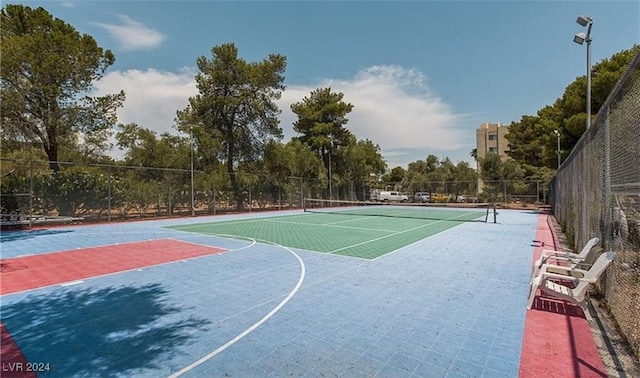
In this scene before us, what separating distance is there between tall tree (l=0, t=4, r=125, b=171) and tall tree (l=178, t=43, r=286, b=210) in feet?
30.5

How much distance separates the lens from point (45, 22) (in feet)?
57.3

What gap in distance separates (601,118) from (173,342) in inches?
265

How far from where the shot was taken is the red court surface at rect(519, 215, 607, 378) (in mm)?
3341

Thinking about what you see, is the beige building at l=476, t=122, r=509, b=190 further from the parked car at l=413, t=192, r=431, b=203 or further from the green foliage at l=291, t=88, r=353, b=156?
the green foliage at l=291, t=88, r=353, b=156

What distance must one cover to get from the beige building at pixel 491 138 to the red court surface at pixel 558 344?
5914 centimetres

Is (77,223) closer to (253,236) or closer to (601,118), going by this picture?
(253,236)

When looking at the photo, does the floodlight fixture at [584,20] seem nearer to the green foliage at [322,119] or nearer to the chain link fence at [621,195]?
the chain link fence at [621,195]

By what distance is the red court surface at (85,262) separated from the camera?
6843 millimetres

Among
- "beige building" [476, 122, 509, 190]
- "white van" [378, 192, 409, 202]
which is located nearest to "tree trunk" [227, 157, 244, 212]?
"white van" [378, 192, 409, 202]

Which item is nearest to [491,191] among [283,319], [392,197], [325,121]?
[392,197]

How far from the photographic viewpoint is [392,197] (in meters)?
43.0

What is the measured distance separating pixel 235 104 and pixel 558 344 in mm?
26728

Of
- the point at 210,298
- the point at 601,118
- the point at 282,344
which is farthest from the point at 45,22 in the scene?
the point at 601,118

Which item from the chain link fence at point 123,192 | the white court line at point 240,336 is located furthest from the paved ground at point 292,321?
the chain link fence at point 123,192
